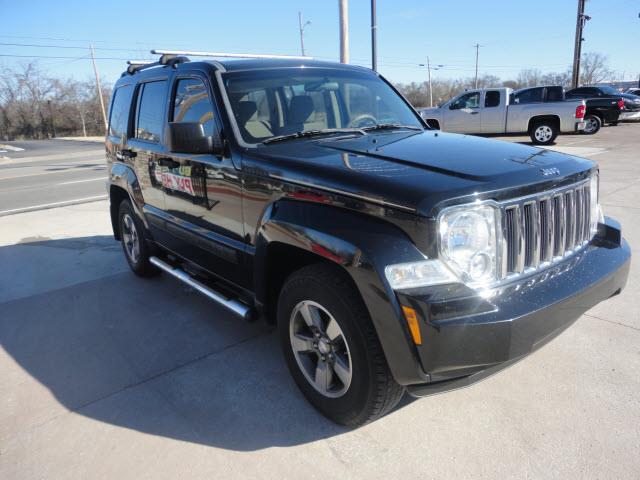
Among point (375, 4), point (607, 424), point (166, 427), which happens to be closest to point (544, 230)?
point (607, 424)

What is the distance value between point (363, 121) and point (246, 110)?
2.83 ft

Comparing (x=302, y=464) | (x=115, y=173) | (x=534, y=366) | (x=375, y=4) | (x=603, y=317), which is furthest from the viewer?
(x=375, y=4)

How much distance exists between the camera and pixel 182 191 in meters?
3.70

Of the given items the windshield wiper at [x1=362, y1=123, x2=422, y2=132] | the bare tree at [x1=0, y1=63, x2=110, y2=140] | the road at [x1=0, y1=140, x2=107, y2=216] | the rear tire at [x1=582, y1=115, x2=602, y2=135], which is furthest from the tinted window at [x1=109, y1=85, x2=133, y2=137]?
the bare tree at [x1=0, y1=63, x2=110, y2=140]

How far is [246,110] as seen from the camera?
3.15m

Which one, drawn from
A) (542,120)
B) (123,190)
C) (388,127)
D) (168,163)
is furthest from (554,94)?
(168,163)

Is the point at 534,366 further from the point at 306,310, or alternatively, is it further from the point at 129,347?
the point at 129,347

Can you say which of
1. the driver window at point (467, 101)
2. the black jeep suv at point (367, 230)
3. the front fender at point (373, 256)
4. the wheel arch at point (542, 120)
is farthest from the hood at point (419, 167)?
the driver window at point (467, 101)

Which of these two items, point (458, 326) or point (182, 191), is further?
point (182, 191)

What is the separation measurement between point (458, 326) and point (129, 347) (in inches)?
102

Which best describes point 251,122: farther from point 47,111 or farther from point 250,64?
point 47,111

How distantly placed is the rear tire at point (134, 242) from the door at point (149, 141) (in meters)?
0.36

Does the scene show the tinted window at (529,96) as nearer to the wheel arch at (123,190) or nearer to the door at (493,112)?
the door at (493,112)

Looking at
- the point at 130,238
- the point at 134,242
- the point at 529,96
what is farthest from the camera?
the point at 529,96
